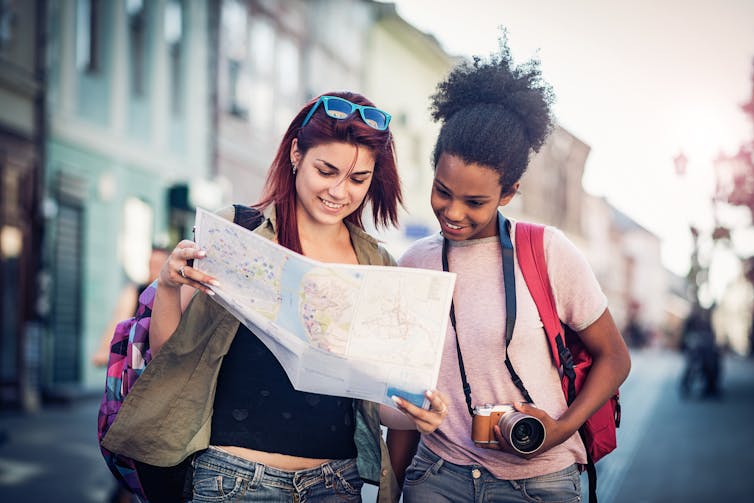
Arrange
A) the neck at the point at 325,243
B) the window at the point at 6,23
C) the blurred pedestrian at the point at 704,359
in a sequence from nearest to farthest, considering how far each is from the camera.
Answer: the neck at the point at 325,243 → the window at the point at 6,23 → the blurred pedestrian at the point at 704,359

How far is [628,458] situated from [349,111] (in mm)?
8516

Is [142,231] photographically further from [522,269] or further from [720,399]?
[522,269]

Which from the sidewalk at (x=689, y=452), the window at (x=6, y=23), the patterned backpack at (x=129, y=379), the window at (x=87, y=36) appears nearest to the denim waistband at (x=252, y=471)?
the patterned backpack at (x=129, y=379)

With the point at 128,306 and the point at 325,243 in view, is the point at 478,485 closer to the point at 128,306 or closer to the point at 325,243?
the point at 325,243

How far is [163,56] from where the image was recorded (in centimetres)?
1678

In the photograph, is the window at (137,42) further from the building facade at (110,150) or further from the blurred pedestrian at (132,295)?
the blurred pedestrian at (132,295)

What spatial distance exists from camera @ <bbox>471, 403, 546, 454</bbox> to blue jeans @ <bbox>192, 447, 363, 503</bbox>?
49cm

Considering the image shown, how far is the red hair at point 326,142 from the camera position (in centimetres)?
271

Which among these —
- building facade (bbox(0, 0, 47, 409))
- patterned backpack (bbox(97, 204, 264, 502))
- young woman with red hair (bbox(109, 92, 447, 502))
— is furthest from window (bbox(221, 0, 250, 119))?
patterned backpack (bbox(97, 204, 264, 502))

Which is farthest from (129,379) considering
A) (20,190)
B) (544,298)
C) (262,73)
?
(262,73)

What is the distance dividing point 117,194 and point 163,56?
3.14m

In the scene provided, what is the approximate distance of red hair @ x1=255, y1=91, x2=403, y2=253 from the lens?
2.71 meters

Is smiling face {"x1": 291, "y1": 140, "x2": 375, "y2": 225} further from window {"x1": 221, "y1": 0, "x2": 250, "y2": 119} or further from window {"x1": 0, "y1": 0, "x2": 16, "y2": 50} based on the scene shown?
window {"x1": 221, "y1": 0, "x2": 250, "y2": 119}

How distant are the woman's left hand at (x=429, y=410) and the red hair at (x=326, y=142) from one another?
0.68 meters
